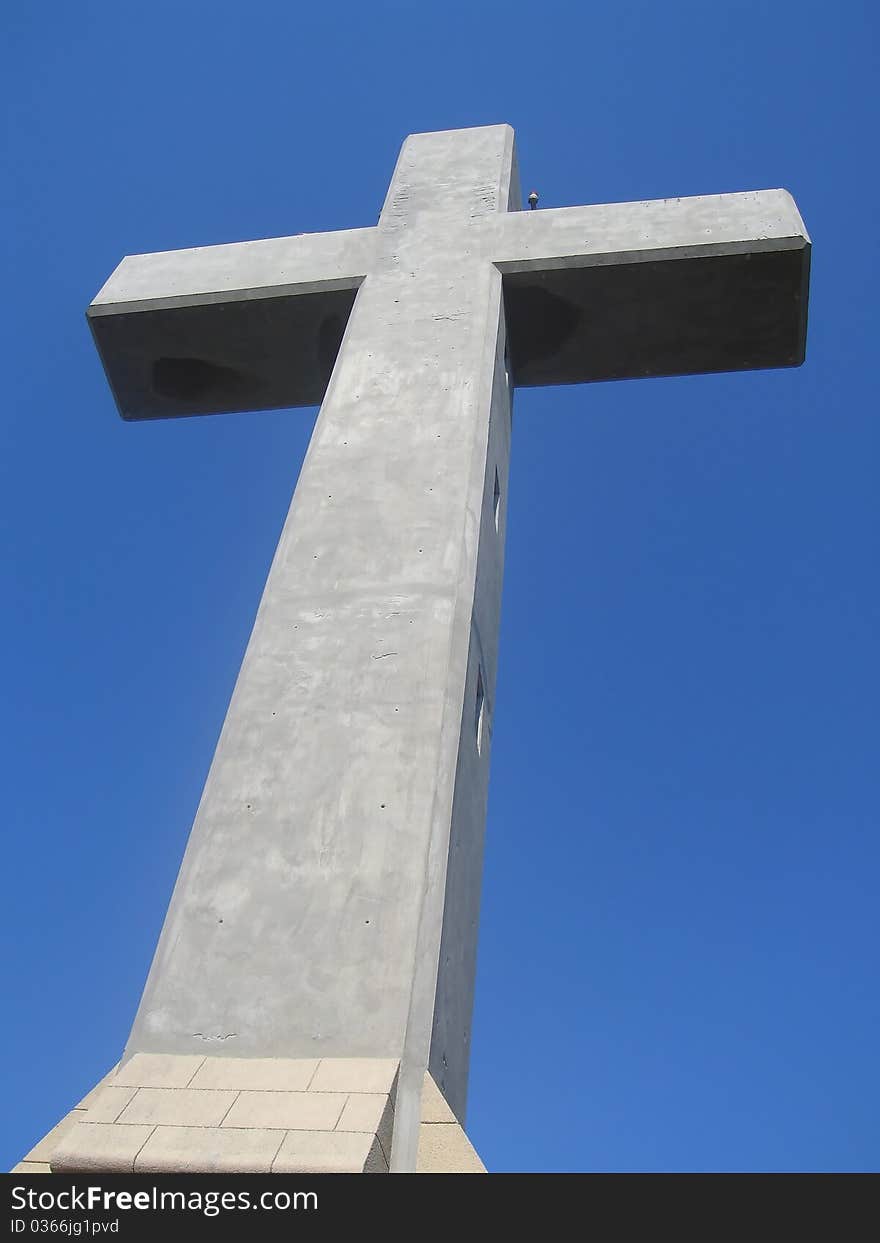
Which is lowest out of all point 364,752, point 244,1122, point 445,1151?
point 445,1151

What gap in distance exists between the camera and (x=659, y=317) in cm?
1108

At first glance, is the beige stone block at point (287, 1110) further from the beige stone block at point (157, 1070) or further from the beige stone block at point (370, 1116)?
the beige stone block at point (157, 1070)

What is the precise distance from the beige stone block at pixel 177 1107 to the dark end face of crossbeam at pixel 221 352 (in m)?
7.72

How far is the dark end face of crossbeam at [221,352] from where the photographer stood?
1124 centimetres

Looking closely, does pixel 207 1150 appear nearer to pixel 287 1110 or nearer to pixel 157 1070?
pixel 287 1110

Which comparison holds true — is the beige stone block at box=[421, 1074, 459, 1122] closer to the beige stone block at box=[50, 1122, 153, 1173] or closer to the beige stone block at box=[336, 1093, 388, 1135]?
the beige stone block at box=[336, 1093, 388, 1135]

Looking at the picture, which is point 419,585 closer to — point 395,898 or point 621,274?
point 395,898

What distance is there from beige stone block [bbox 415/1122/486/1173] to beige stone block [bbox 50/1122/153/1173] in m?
1.24

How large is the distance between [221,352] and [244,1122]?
8.62m

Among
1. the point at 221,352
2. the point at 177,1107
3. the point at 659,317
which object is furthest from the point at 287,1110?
the point at 221,352

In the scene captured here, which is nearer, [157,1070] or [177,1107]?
[177,1107]

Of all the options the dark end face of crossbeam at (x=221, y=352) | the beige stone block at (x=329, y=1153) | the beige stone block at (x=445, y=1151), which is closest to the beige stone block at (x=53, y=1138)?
the beige stone block at (x=329, y=1153)

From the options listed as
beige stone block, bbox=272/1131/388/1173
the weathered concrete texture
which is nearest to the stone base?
beige stone block, bbox=272/1131/388/1173

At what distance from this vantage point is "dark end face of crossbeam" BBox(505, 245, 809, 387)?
34.8 ft
